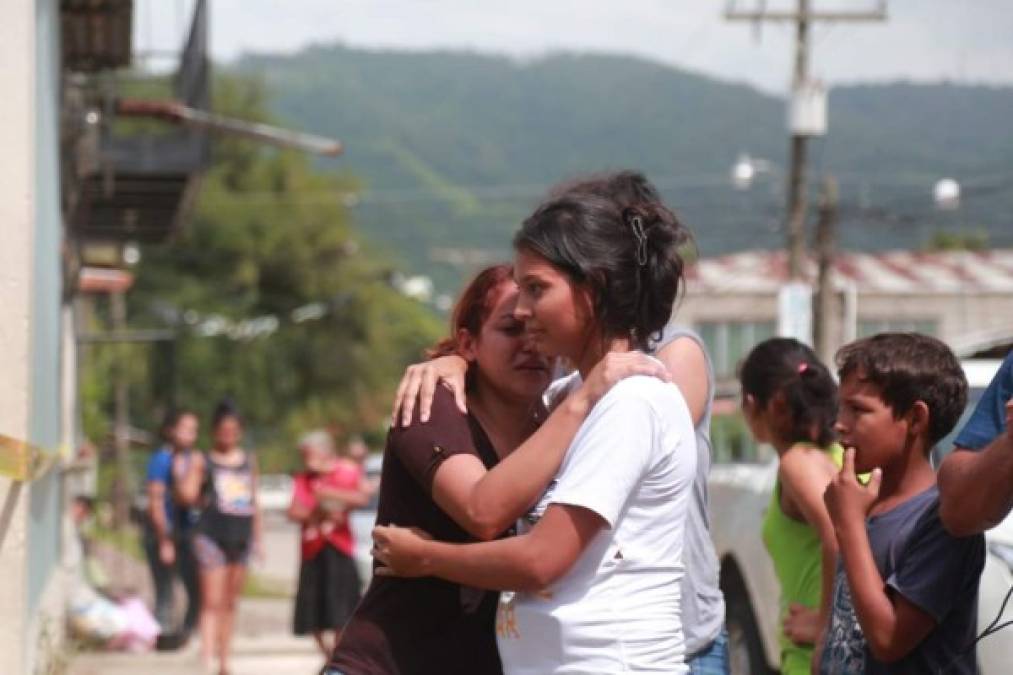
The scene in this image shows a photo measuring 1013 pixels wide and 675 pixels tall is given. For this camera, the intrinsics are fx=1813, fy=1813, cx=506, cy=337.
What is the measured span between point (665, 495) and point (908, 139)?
7051 centimetres

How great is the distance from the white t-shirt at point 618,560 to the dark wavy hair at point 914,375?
3.17ft

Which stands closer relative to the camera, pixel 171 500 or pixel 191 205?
pixel 171 500

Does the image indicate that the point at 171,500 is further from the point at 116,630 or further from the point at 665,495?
the point at 665,495

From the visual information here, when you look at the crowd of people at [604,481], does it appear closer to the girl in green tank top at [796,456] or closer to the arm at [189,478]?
the girl in green tank top at [796,456]

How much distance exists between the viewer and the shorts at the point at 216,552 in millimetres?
11882

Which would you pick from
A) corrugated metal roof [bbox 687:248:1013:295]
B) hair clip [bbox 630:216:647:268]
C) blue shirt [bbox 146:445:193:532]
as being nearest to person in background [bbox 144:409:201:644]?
blue shirt [bbox 146:445:193:532]

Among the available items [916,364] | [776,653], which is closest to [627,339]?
[916,364]

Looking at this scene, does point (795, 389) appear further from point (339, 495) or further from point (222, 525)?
point (222, 525)

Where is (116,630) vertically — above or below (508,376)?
below

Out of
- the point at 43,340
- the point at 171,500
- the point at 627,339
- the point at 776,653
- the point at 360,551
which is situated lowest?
the point at 360,551

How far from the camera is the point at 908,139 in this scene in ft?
235

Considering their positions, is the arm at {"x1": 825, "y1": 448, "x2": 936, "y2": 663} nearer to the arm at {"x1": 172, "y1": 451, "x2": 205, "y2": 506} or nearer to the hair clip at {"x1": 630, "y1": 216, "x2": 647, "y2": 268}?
the hair clip at {"x1": 630, "y1": 216, "x2": 647, "y2": 268}

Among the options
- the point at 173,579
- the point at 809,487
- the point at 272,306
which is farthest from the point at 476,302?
the point at 272,306

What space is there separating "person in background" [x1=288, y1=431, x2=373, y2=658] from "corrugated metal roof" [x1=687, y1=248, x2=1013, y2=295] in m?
49.4
